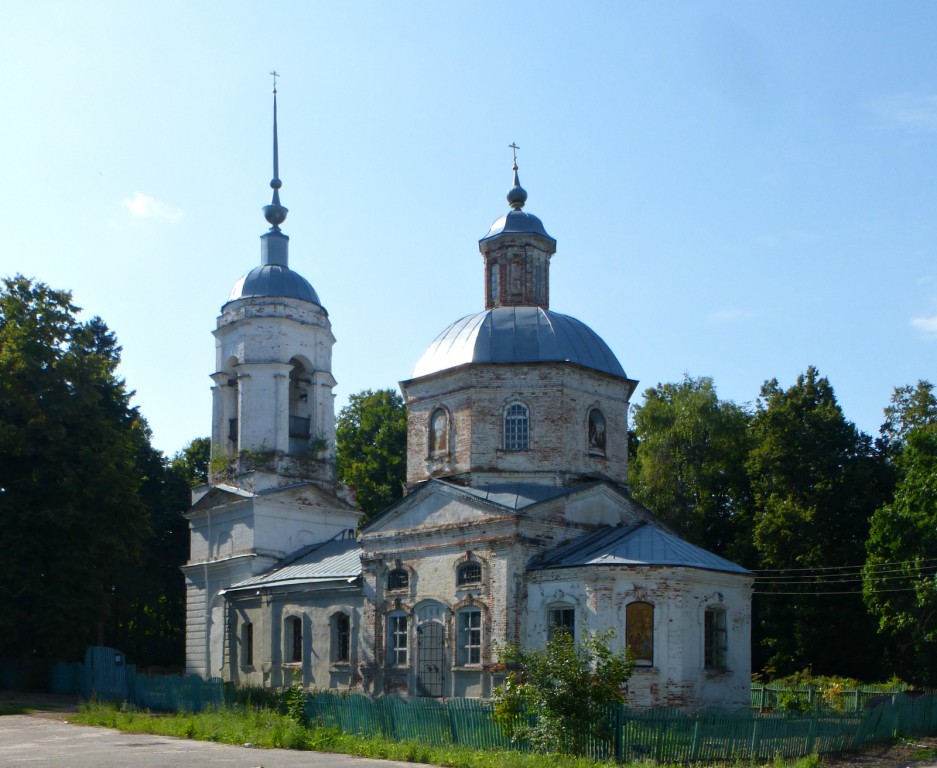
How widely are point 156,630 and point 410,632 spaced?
21.1 metres

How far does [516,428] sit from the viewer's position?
81.6 ft

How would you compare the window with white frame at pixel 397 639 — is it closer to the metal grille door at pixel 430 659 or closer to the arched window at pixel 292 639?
the metal grille door at pixel 430 659

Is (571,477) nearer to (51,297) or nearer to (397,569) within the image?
(397,569)

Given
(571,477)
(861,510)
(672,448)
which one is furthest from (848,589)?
(571,477)


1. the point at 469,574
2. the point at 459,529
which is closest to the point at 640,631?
the point at 469,574

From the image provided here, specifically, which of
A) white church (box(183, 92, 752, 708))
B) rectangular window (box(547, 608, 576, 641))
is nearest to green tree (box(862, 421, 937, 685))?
white church (box(183, 92, 752, 708))

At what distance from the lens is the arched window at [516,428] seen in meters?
24.8

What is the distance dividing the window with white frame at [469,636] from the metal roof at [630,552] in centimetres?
172

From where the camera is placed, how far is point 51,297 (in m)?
31.9

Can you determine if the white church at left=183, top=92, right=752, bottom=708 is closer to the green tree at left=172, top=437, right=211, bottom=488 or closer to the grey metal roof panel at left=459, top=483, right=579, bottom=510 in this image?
the grey metal roof panel at left=459, top=483, right=579, bottom=510

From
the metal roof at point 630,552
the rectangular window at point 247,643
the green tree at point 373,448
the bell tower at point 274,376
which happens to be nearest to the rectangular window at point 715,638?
the metal roof at point 630,552

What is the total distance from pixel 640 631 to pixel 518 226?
1089cm

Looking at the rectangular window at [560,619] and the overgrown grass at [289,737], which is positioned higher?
the rectangular window at [560,619]

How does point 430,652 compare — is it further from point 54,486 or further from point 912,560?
point 912,560
